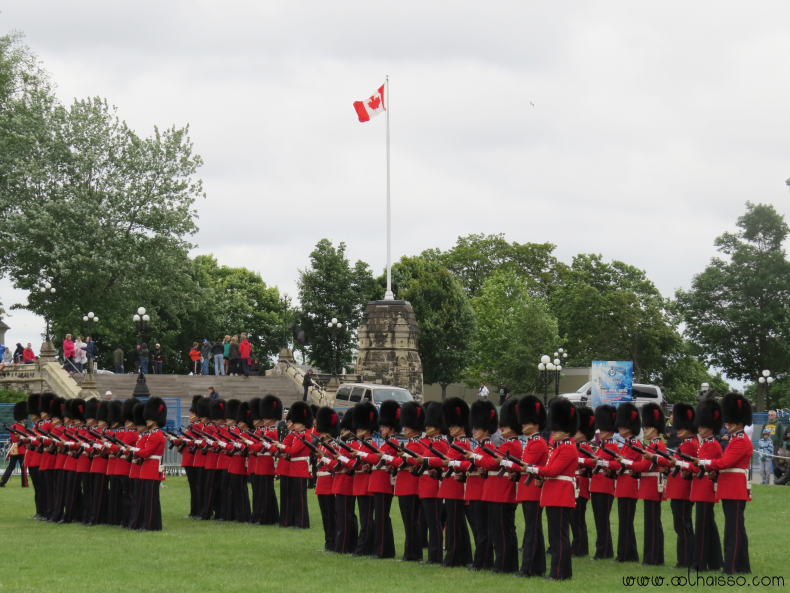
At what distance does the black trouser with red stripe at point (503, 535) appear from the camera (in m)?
12.2

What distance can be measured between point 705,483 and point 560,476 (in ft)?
5.37

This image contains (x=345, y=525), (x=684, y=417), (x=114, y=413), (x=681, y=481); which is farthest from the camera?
(x=114, y=413)

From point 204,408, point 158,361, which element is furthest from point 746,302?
point 204,408

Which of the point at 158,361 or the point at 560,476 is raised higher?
the point at 158,361

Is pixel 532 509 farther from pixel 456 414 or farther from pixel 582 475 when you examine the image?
pixel 582 475

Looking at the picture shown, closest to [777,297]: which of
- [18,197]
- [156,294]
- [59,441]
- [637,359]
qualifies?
[637,359]

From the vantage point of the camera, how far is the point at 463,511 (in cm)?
1302

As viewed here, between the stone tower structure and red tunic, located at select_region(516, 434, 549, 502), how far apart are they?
3183cm

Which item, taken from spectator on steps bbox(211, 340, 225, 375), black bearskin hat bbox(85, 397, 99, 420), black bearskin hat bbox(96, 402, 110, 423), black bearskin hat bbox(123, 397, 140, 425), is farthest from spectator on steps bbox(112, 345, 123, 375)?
black bearskin hat bbox(123, 397, 140, 425)

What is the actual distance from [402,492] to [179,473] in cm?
1613

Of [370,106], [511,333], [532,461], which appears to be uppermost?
[370,106]

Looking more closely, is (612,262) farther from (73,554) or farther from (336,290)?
(73,554)

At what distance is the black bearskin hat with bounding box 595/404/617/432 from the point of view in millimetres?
13867

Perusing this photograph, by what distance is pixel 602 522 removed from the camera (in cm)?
1362
